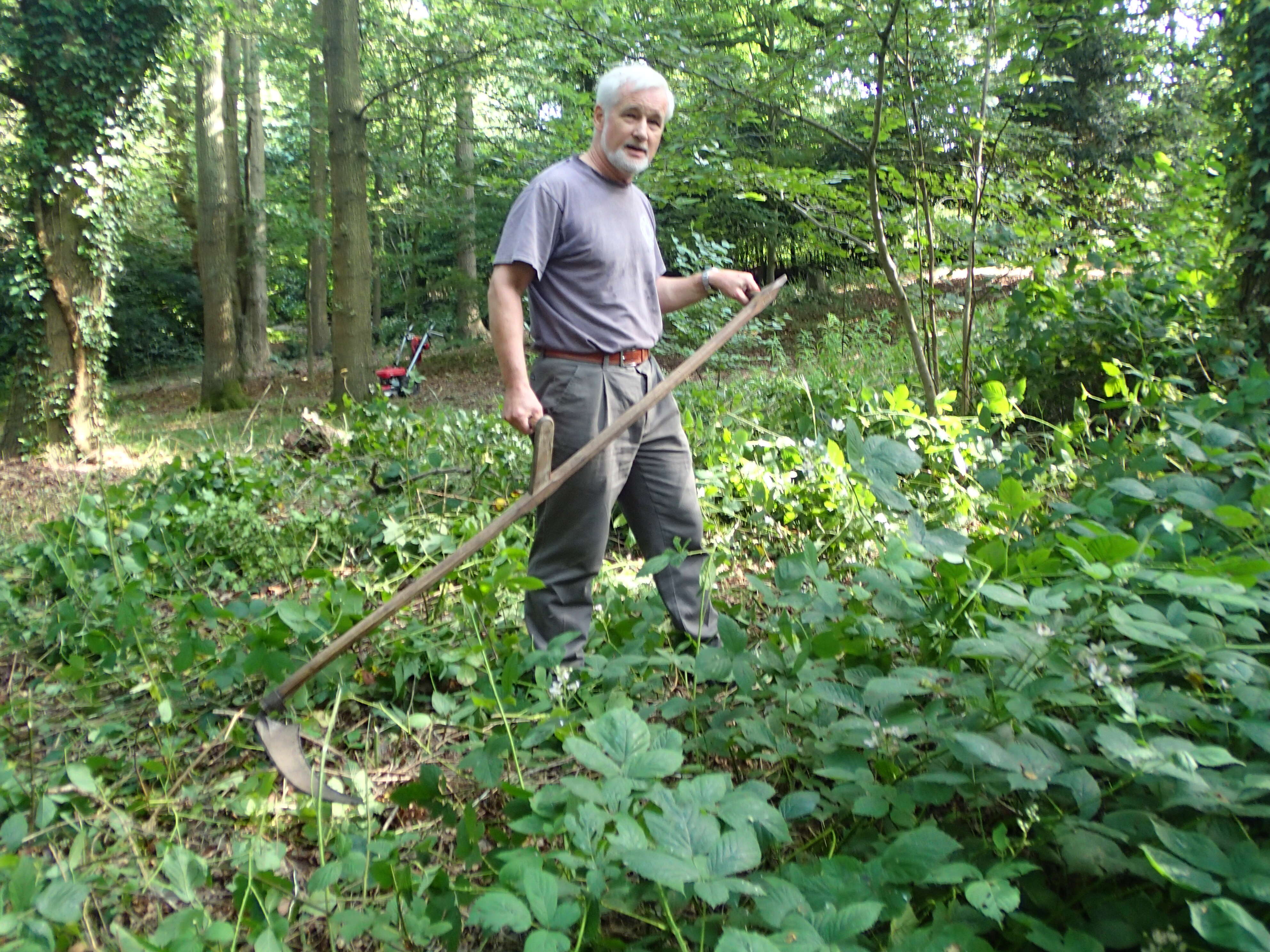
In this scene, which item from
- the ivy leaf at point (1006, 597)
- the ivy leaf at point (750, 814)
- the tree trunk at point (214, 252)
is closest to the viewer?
the ivy leaf at point (750, 814)

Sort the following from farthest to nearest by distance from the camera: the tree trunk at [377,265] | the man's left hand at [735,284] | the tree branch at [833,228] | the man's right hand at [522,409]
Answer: the tree trunk at [377,265], the tree branch at [833,228], the man's left hand at [735,284], the man's right hand at [522,409]

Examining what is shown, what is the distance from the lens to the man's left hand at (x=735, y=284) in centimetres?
291

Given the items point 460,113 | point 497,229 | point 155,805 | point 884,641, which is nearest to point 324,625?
point 155,805

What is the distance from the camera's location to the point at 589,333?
2.72m

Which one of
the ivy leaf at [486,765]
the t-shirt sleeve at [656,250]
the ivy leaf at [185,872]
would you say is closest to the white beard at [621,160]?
the t-shirt sleeve at [656,250]

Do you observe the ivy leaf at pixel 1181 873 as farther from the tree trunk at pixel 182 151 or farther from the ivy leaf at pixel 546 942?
the tree trunk at pixel 182 151

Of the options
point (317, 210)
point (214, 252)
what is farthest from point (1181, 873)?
point (317, 210)

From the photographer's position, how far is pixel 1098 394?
4.70 m

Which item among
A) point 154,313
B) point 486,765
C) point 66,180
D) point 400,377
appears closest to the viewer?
point 486,765

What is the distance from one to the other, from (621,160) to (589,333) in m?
0.55

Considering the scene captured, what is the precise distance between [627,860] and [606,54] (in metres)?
5.24

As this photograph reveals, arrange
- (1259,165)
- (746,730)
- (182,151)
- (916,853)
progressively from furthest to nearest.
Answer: (182,151)
(1259,165)
(746,730)
(916,853)

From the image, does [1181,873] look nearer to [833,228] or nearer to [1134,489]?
[1134,489]

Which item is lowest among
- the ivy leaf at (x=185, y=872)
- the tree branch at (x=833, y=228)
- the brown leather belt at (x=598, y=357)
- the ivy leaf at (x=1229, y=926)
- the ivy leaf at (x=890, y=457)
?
the ivy leaf at (x=185, y=872)
